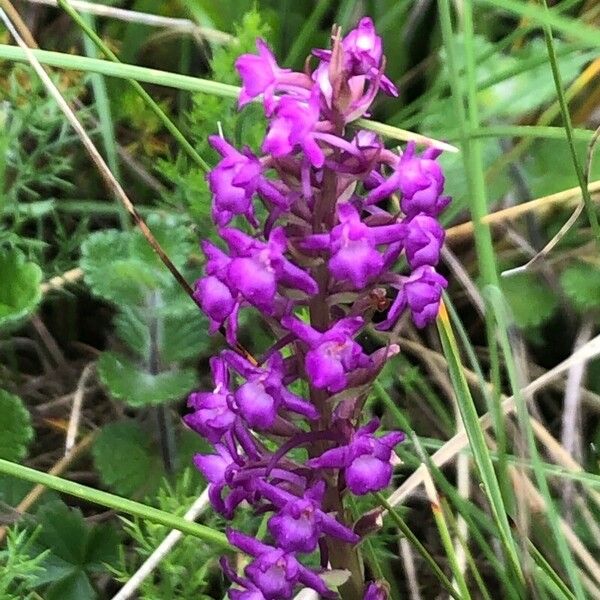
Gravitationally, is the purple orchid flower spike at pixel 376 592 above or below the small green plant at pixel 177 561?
below

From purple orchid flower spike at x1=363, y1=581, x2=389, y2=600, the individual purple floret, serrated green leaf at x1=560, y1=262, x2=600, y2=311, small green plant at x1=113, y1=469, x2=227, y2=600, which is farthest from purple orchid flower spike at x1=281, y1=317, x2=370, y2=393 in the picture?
serrated green leaf at x1=560, y1=262, x2=600, y2=311

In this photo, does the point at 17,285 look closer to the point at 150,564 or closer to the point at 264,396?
the point at 150,564

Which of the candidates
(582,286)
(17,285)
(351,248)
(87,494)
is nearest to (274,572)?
(87,494)

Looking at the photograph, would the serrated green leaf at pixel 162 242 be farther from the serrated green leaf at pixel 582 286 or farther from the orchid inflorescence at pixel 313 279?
the serrated green leaf at pixel 582 286

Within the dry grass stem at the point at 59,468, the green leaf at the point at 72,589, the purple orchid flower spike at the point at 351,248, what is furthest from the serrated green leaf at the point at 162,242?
the purple orchid flower spike at the point at 351,248

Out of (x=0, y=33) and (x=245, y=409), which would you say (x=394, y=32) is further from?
(x=245, y=409)

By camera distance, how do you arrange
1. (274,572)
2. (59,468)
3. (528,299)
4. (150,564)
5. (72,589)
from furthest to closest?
1. (528,299)
2. (59,468)
3. (72,589)
4. (150,564)
5. (274,572)
